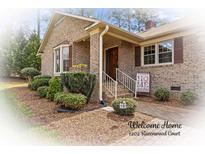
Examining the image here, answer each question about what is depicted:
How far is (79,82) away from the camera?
702 cm

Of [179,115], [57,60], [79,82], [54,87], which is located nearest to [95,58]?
[79,82]

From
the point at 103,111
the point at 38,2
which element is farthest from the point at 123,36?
the point at 38,2

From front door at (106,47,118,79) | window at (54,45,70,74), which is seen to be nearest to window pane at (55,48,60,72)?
window at (54,45,70,74)

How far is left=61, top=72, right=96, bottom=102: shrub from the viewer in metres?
6.99

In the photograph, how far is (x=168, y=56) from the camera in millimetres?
8977

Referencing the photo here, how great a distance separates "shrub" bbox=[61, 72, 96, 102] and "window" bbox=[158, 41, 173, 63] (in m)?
3.86

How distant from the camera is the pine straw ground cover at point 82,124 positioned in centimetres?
452

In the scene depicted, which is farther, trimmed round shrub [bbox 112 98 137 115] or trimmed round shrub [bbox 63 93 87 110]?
trimmed round shrub [bbox 63 93 87 110]

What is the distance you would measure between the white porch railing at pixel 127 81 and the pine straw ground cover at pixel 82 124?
112 inches

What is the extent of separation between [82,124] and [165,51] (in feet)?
18.7

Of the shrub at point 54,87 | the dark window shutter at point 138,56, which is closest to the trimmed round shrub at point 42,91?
the shrub at point 54,87

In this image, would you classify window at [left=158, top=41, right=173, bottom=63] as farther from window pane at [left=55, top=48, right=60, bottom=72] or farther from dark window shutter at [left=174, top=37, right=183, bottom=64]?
window pane at [left=55, top=48, right=60, bottom=72]

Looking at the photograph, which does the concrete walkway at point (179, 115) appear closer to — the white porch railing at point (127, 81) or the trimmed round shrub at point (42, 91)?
the white porch railing at point (127, 81)

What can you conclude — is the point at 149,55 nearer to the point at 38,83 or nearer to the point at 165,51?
the point at 165,51
